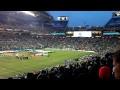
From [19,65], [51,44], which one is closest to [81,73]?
[19,65]

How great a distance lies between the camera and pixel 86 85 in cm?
329

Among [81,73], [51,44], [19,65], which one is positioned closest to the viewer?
[81,73]

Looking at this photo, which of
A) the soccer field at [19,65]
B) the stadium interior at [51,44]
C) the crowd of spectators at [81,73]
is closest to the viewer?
the crowd of spectators at [81,73]

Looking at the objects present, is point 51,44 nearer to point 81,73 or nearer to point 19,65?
point 19,65

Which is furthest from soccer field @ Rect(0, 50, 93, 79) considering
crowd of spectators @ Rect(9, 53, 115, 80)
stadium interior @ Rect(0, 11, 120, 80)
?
crowd of spectators @ Rect(9, 53, 115, 80)

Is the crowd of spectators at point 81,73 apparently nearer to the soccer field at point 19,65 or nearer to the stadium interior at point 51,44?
the soccer field at point 19,65

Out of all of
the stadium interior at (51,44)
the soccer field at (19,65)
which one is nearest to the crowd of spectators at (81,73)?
the soccer field at (19,65)

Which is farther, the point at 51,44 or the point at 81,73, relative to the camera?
the point at 51,44

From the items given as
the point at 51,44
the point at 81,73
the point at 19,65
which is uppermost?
the point at 51,44
